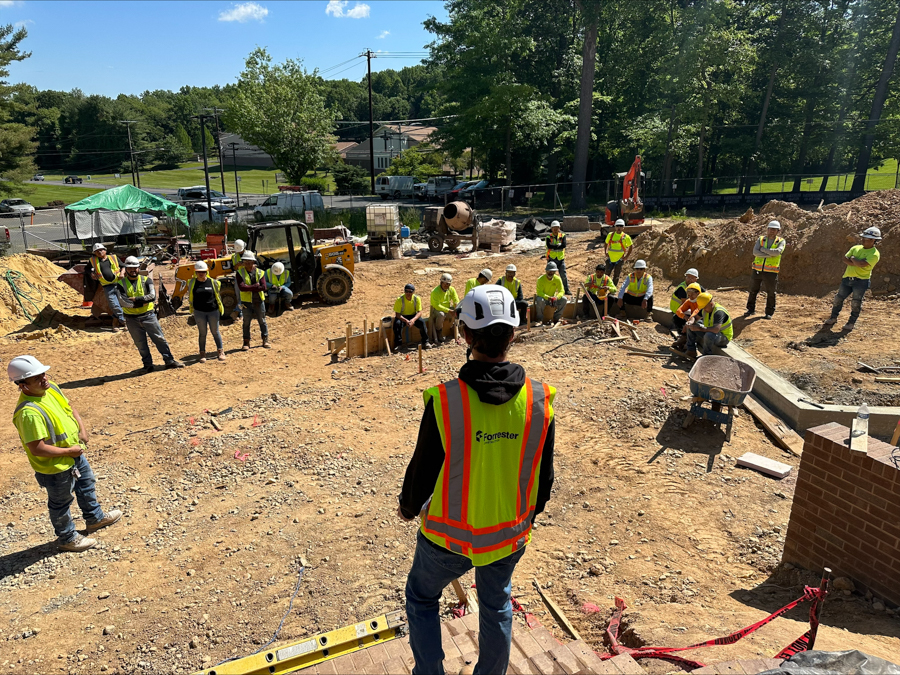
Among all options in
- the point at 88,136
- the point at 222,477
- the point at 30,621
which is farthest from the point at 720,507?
the point at 88,136

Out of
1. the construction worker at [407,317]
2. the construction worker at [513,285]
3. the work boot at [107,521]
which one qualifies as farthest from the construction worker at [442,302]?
the work boot at [107,521]

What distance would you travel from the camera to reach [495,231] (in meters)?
20.9

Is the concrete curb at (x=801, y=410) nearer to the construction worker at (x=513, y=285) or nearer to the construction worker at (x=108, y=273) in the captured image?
the construction worker at (x=513, y=285)

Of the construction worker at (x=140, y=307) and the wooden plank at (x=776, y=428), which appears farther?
the construction worker at (x=140, y=307)

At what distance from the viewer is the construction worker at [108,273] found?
11.0 meters

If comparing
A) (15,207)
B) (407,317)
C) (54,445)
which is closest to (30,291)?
(407,317)

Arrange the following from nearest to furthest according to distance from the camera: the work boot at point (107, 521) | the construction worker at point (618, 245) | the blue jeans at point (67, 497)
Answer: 1. the blue jeans at point (67, 497)
2. the work boot at point (107, 521)
3. the construction worker at point (618, 245)

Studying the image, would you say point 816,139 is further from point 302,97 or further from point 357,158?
point 357,158

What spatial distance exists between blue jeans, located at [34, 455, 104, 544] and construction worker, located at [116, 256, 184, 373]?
4.77 metres

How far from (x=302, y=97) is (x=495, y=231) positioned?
2314cm

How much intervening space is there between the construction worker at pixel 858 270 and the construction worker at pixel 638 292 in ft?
10.1

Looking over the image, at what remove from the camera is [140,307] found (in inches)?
368

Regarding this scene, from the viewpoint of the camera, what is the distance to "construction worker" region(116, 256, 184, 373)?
9.12 meters

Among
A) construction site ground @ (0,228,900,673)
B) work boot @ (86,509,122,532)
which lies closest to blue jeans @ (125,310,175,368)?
construction site ground @ (0,228,900,673)
